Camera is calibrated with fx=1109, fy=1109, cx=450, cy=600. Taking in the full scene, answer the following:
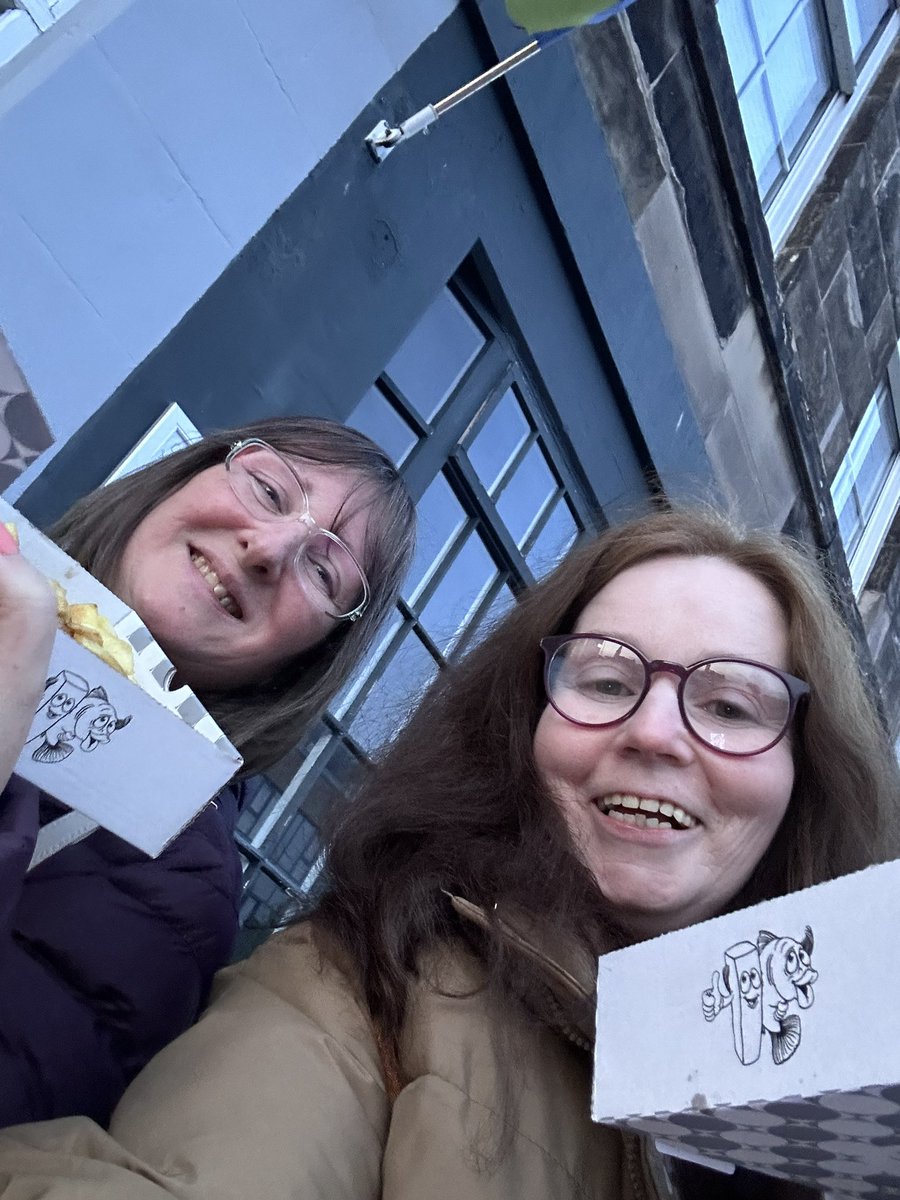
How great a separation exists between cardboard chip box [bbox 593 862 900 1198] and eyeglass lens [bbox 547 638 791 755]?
0.48 metres

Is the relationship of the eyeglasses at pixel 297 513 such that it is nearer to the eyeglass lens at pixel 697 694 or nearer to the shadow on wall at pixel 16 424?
the eyeglass lens at pixel 697 694

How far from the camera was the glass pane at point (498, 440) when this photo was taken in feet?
14.0

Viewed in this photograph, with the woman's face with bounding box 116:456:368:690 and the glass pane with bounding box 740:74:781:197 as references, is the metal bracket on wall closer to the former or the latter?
the woman's face with bounding box 116:456:368:690

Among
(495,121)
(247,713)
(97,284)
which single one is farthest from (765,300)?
(247,713)

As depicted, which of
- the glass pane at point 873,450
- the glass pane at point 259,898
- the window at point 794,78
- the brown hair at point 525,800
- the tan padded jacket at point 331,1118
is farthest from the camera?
the glass pane at point 873,450

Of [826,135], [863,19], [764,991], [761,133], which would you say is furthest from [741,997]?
[863,19]

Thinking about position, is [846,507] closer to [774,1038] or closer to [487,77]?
[487,77]

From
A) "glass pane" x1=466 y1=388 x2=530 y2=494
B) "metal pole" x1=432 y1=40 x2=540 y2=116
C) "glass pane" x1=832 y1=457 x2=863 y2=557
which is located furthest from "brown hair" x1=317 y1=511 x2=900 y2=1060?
"glass pane" x1=832 y1=457 x2=863 y2=557

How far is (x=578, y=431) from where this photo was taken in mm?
4625

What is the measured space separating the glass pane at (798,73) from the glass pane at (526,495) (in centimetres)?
318

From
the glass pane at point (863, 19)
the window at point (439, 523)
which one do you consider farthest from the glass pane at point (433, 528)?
the glass pane at point (863, 19)

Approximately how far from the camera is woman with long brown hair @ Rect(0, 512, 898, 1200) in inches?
44.4

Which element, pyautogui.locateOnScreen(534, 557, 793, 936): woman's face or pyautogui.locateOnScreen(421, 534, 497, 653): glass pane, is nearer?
pyautogui.locateOnScreen(534, 557, 793, 936): woman's face

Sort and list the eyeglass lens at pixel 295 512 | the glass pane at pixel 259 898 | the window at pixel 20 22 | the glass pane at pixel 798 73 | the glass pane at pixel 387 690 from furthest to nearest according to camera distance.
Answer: the glass pane at pixel 798 73, the glass pane at pixel 387 690, the glass pane at pixel 259 898, the window at pixel 20 22, the eyeglass lens at pixel 295 512
